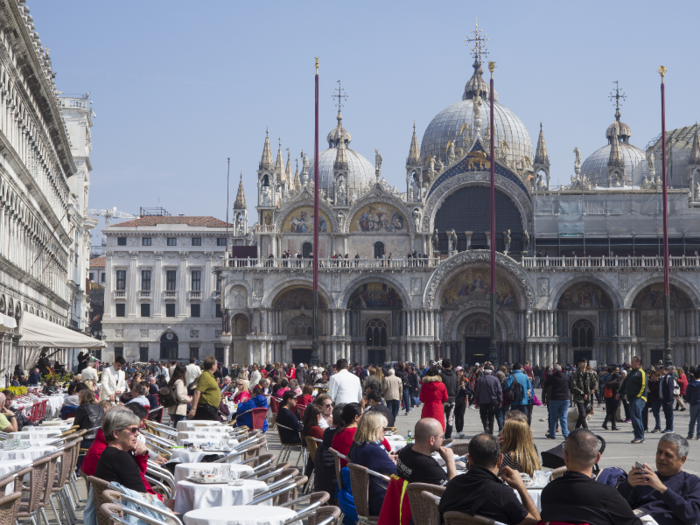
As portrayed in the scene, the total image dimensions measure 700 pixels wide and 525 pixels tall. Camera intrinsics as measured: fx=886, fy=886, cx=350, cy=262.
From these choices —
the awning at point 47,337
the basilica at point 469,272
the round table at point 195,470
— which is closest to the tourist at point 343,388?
the round table at point 195,470

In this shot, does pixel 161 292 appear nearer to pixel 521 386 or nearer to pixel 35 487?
pixel 521 386

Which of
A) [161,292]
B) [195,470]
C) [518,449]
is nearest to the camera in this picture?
[518,449]

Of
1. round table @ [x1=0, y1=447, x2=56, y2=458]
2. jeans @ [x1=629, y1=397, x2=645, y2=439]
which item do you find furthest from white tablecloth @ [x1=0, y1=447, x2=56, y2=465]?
jeans @ [x1=629, y1=397, x2=645, y2=439]

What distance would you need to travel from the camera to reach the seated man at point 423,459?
7492 millimetres

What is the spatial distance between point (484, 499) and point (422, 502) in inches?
36.4

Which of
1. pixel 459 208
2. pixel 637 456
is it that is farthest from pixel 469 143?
pixel 637 456

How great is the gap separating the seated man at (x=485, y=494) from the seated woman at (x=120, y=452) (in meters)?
3.00

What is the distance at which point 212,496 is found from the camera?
8242 mm

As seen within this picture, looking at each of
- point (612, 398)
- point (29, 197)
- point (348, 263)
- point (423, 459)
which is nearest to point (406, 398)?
point (612, 398)

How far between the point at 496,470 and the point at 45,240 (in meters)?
34.4

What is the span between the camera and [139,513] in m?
6.68

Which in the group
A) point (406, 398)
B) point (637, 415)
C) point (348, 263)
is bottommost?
point (406, 398)

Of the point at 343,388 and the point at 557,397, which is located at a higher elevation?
the point at 343,388

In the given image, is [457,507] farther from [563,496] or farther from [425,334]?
[425,334]
